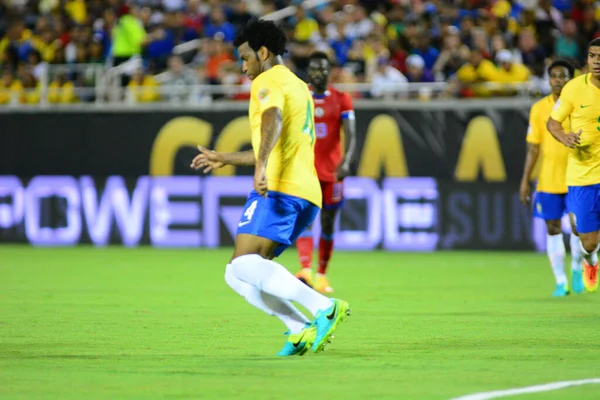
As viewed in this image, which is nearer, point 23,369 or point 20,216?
point 23,369

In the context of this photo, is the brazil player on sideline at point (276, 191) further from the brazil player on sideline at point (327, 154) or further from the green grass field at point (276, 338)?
the brazil player on sideline at point (327, 154)

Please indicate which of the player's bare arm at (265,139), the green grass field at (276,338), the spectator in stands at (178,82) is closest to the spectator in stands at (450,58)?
the spectator in stands at (178,82)

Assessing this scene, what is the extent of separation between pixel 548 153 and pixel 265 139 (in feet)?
19.7

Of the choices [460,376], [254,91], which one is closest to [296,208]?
[254,91]

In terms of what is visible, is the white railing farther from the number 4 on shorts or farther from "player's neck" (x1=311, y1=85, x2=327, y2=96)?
the number 4 on shorts

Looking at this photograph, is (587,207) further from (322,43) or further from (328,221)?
(322,43)

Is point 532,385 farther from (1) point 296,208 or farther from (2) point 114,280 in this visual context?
(2) point 114,280

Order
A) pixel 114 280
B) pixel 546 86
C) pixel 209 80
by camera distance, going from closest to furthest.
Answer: pixel 114 280
pixel 546 86
pixel 209 80

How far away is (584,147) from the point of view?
35.5 ft

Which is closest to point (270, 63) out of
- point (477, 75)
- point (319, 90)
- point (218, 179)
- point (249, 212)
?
point (249, 212)

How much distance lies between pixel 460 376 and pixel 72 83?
16.9m

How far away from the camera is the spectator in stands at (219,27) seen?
23297 millimetres

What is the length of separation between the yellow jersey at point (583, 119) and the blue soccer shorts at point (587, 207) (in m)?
0.06

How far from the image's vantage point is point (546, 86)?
19.2 meters
